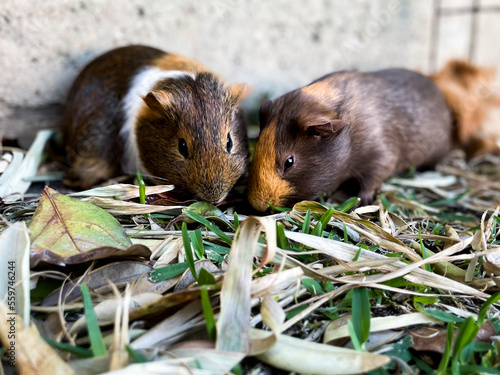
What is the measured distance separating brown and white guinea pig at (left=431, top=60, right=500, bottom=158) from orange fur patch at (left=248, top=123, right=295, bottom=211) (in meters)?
2.02

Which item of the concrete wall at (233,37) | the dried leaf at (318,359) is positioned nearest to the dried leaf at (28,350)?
the dried leaf at (318,359)

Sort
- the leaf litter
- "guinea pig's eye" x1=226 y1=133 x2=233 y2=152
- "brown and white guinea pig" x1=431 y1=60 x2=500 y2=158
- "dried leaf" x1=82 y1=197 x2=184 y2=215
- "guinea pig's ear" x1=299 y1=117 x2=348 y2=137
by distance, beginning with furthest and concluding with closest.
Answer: "brown and white guinea pig" x1=431 y1=60 x2=500 y2=158 → "guinea pig's eye" x1=226 y1=133 x2=233 y2=152 → "guinea pig's ear" x1=299 y1=117 x2=348 y2=137 → "dried leaf" x1=82 y1=197 x2=184 y2=215 → the leaf litter

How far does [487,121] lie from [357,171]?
74.6 inches

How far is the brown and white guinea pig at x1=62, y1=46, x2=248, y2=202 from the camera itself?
1.91 m

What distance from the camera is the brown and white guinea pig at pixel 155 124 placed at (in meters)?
1.91

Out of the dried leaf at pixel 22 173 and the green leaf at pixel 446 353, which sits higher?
the dried leaf at pixel 22 173

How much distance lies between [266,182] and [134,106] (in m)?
0.89

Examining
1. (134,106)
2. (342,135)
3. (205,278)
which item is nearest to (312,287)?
(205,278)

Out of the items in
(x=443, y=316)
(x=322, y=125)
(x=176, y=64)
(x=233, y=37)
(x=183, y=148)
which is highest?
(x=233, y=37)

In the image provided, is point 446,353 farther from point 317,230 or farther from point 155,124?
point 155,124

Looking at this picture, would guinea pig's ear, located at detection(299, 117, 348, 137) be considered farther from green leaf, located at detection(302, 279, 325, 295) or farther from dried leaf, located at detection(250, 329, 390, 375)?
dried leaf, located at detection(250, 329, 390, 375)

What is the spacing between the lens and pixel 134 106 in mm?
2271

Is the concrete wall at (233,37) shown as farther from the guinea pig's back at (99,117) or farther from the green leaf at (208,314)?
the green leaf at (208,314)

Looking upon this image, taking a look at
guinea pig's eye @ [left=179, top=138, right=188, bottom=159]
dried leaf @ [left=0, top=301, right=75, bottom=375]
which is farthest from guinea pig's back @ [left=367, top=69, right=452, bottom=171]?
dried leaf @ [left=0, top=301, right=75, bottom=375]
